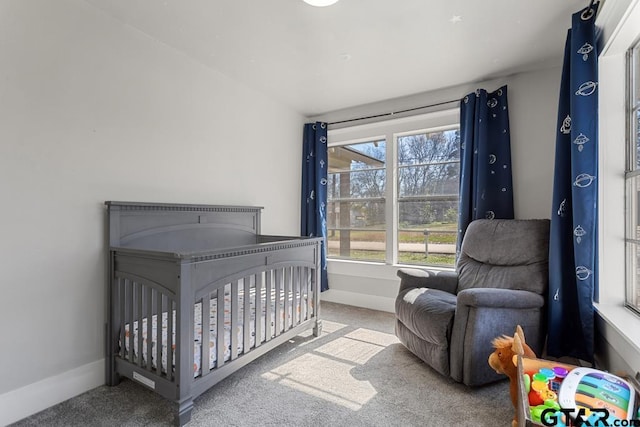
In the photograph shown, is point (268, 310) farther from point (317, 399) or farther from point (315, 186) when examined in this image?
point (315, 186)

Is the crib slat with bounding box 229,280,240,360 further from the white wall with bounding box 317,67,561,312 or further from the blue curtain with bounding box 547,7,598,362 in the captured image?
the white wall with bounding box 317,67,561,312

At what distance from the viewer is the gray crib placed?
1.55 meters

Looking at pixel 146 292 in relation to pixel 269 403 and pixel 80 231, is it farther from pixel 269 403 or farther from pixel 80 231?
pixel 269 403

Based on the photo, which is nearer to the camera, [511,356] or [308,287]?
[511,356]

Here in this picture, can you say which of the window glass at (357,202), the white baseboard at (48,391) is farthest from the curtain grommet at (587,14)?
the white baseboard at (48,391)

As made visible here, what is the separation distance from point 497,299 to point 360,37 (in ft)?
6.27

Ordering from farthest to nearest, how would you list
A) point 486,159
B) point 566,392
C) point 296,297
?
point 486,159
point 296,297
point 566,392

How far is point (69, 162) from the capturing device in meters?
1.77

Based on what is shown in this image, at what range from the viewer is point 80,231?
1804 millimetres

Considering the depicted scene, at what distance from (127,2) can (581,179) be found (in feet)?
9.35

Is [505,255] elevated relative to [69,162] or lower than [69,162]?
lower

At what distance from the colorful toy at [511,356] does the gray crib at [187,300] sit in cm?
134

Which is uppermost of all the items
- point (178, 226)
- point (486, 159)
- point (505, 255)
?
point (486, 159)

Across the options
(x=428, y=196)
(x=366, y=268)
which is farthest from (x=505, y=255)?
(x=366, y=268)
